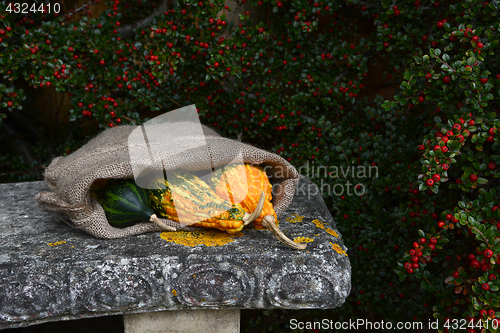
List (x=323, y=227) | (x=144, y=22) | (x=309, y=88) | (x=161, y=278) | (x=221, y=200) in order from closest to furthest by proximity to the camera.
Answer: (x=161, y=278) < (x=221, y=200) < (x=323, y=227) < (x=309, y=88) < (x=144, y=22)

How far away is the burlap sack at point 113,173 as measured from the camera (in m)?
1.24

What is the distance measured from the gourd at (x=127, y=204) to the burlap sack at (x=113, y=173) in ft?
0.09

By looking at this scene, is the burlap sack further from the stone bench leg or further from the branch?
the branch

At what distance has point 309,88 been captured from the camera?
7.33 feet

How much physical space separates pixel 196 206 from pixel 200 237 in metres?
0.12

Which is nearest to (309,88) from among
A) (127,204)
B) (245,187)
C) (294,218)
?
(294,218)

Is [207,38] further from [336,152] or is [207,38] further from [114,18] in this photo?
[336,152]

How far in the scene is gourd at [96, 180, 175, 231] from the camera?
1.29 meters

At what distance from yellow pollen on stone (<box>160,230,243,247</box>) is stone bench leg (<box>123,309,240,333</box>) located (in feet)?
0.84

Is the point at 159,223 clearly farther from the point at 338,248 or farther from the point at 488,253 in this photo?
the point at 488,253

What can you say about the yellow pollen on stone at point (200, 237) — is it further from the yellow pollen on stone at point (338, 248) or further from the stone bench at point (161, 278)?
the yellow pollen on stone at point (338, 248)

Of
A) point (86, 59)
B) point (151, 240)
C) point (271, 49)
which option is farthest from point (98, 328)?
point (271, 49)

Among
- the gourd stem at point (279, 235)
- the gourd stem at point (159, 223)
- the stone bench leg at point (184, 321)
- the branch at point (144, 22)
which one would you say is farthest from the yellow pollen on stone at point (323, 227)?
the branch at point (144, 22)

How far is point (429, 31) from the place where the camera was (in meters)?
1.91
